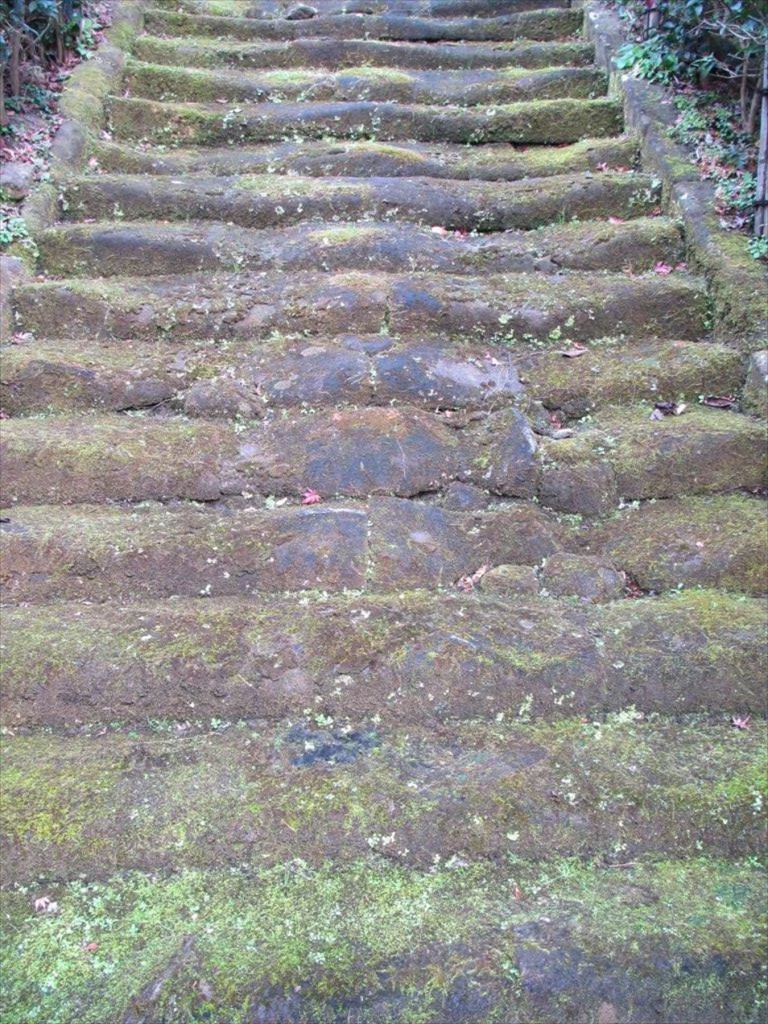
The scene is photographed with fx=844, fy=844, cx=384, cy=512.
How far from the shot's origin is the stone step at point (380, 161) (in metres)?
4.68

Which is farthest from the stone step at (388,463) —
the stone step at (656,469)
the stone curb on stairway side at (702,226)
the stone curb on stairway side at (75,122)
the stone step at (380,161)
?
the stone step at (380,161)

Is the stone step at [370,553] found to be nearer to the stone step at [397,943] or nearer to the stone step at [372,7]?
the stone step at [397,943]

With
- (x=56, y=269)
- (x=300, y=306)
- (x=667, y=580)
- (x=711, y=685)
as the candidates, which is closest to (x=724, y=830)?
(x=711, y=685)

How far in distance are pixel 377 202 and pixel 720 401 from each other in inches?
82.0

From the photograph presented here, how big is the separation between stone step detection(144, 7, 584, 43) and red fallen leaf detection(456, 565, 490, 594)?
507cm

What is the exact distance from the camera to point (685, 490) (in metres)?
3.03

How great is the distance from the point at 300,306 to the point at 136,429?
98cm

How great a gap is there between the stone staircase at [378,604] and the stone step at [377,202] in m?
0.02

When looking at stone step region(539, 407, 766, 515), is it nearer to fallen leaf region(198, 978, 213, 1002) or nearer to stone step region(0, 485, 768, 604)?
stone step region(0, 485, 768, 604)

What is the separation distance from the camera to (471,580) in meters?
2.76

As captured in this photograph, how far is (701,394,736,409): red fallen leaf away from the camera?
331 cm

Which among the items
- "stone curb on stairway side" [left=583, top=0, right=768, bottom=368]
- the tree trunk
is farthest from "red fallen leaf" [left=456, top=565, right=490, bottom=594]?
the tree trunk

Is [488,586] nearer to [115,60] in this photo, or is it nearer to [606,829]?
[606,829]

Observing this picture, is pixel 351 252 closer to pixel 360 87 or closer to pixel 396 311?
pixel 396 311
